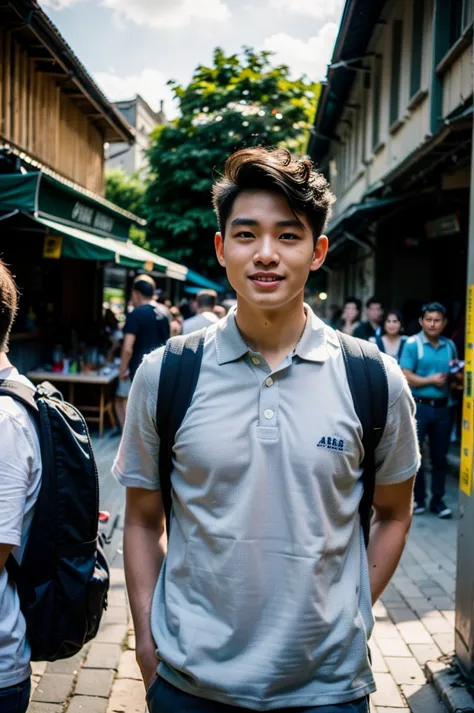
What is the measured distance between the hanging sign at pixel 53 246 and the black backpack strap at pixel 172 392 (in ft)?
23.0

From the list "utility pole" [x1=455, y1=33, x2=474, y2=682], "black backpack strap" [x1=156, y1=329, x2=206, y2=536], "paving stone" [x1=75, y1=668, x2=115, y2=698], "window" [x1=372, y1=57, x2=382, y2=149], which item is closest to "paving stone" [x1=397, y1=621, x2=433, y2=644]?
"utility pole" [x1=455, y1=33, x2=474, y2=682]

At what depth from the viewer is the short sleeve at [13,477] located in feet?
6.73

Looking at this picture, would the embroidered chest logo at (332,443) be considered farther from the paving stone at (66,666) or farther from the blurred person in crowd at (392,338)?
the blurred person in crowd at (392,338)

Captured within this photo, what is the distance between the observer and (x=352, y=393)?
1.93m

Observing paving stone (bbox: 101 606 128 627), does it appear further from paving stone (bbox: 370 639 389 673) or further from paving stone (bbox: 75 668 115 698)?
paving stone (bbox: 370 639 389 673)

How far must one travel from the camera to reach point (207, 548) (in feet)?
6.03

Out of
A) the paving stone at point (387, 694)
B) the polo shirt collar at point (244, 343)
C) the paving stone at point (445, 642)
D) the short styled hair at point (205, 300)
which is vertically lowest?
the paving stone at point (387, 694)

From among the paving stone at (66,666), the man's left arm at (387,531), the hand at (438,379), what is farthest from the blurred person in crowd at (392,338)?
the man's left arm at (387,531)

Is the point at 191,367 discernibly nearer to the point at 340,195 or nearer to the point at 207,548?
the point at 207,548

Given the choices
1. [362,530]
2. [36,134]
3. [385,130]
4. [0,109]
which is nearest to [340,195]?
[385,130]

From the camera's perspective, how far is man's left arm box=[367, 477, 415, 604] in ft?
6.88

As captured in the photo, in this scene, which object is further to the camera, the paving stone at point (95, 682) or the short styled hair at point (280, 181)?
the paving stone at point (95, 682)

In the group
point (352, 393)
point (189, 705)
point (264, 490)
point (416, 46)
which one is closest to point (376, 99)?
point (416, 46)

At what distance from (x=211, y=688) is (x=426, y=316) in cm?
599
